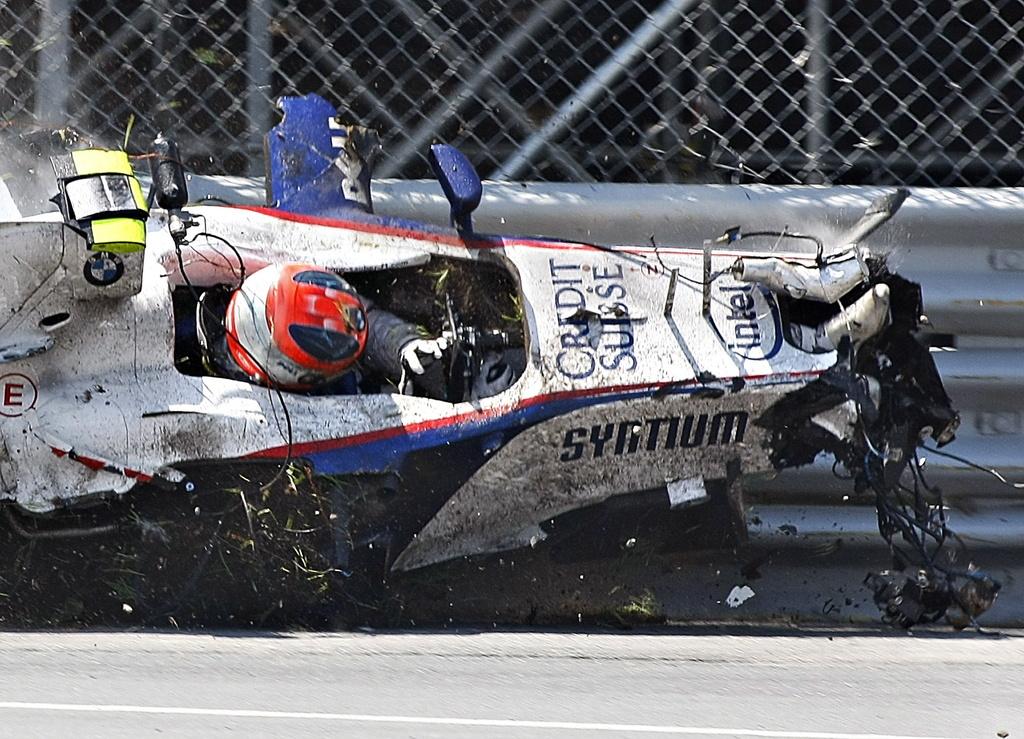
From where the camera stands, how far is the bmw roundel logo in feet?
14.6

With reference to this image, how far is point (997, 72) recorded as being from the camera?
238 inches

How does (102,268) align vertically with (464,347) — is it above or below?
above

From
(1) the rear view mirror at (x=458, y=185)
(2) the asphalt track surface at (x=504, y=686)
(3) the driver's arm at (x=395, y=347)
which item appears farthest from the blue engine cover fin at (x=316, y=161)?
(2) the asphalt track surface at (x=504, y=686)

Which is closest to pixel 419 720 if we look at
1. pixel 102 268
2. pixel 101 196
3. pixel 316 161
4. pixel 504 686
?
pixel 504 686

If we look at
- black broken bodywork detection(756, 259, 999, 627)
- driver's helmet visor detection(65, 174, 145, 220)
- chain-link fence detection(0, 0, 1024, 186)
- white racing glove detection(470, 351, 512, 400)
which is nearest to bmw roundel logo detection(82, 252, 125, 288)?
driver's helmet visor detection(65, 174, 145, 220)

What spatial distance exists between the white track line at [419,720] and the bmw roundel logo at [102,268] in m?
1.22

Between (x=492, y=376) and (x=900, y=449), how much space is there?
4.36 ft

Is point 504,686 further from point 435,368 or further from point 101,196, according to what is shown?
point 101,196

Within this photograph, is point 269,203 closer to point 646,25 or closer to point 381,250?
point 381,250

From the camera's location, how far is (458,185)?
4.95m

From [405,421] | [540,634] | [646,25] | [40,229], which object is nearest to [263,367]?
[405,421]

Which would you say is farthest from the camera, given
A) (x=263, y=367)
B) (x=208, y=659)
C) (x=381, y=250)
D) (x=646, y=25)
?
(x=646, y=25)

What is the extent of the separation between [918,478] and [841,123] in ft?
4.79

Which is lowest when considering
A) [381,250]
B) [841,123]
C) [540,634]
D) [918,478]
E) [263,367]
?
[540,634]
